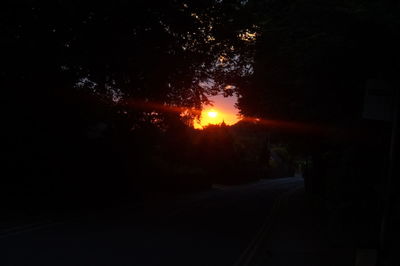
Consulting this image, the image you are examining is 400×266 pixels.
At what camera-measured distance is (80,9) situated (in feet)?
55.5

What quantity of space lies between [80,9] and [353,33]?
10126mm

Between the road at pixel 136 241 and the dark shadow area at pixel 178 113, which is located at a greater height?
the dark shadow area at pixel 178 113

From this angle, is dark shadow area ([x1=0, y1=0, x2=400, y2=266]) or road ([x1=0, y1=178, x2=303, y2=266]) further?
road ([x1=0, y1=178, x2=303, y2=266])

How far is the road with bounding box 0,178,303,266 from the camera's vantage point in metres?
10.7

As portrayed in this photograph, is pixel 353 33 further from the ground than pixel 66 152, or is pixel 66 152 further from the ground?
pixel 353 33

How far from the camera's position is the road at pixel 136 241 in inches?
422

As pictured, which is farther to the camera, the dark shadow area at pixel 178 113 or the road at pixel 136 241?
the road at pixel 136 241

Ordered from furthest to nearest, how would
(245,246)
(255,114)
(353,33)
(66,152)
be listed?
(255,114), (66,152), (245,246), (353,33)

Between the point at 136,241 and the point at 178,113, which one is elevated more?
the point at 178,113

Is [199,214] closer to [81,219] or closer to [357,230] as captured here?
[81,219]

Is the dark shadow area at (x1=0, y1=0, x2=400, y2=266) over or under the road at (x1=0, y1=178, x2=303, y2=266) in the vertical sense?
over

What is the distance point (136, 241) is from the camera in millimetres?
13414

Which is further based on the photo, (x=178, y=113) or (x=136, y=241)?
(x=178, y=113)

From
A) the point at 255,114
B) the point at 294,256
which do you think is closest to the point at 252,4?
the point at 294,256
